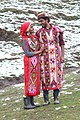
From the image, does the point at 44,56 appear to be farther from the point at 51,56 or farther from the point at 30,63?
the point at 30,63

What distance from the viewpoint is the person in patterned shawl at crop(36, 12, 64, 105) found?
29.4 feet

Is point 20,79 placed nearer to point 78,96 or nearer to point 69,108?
point 78,96

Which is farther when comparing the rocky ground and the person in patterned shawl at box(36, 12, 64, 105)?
the rocky ground

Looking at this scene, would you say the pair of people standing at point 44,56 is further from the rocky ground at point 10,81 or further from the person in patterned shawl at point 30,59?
the rocky ground at point 10,81

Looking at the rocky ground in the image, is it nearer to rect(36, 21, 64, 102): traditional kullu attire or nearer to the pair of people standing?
the pair of people standing

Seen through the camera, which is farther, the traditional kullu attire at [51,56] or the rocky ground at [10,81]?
the rocky ground at [10,81]

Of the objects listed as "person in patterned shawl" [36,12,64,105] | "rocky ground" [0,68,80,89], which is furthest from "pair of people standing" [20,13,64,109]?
"rocky ground" [0,68,80,89]

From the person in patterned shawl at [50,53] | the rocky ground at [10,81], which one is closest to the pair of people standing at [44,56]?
the person in patterned shawl at [50,53]

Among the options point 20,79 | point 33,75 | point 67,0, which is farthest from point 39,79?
point 67,0

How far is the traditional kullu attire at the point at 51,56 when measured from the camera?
29.4 feet

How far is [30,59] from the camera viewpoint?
911cm

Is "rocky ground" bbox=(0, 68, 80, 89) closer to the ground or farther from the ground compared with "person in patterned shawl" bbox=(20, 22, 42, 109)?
closer to the ground

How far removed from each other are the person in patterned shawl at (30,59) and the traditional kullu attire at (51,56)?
163 millimetres

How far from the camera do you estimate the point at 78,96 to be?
401 inches
